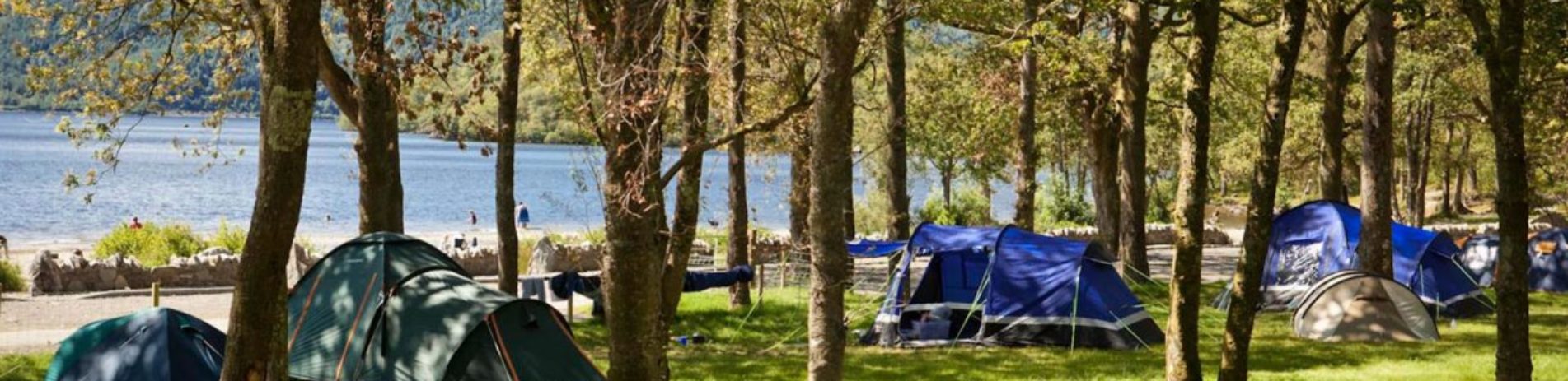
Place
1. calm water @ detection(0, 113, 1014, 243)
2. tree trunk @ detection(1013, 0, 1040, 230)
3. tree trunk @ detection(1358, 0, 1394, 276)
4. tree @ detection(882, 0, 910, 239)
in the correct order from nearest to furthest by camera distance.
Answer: tree trunk @ detection(1358, 0, 1394, 276) → tree @ detection(882, 0, 910, 239) → tree trunk @ detection(1013, 0, 1040, 230) → calm water @ detection(0, 113, 1014, 243)

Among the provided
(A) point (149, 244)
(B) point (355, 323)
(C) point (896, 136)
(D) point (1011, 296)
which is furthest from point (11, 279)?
(D) point (1011, 296)

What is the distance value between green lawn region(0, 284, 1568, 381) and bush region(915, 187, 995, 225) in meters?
21.4

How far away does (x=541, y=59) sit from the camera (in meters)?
21.5

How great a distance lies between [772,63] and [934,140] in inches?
1391

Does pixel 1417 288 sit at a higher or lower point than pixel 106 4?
lower

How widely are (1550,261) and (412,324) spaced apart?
20311mm

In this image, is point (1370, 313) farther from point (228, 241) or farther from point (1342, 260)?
point (228, 241)

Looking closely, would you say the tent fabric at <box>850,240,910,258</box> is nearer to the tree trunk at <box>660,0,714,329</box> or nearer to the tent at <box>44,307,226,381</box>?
the tree trunk at <box>660,0,714,329</box>

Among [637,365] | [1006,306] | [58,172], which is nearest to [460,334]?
[637,365]

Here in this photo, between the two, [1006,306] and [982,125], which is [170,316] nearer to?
[1006,306]

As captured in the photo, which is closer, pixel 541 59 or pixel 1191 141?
pixel 1191 141

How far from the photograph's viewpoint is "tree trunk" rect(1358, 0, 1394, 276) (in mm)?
18453

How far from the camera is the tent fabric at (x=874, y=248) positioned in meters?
20.5

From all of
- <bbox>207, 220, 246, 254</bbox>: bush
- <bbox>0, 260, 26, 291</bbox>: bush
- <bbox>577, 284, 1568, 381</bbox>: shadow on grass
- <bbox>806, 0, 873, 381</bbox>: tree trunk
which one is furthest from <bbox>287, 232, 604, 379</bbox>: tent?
<bbox>207, 220, 246, 254</bbox>: bush
